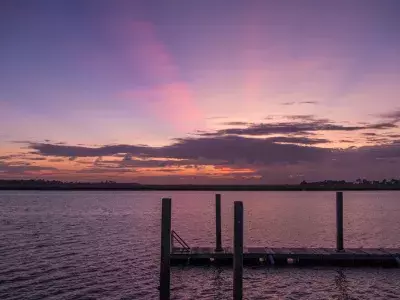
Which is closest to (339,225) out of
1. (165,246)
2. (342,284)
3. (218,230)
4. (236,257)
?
(342,284)

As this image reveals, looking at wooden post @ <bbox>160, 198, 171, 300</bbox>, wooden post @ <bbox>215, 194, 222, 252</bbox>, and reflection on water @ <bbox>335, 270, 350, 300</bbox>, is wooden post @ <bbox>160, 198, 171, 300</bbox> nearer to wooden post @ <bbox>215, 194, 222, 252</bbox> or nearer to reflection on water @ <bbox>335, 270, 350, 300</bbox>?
reflection on water @ <bbox>335, 270, 350, 300</bbox>

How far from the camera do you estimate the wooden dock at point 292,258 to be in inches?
1162

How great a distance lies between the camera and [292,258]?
29.8m

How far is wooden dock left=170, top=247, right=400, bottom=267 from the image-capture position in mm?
29516

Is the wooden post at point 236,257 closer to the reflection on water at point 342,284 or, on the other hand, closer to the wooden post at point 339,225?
the reflection on water at point 342,284

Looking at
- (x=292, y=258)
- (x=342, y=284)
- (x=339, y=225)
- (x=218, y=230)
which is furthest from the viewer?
(x=218, y=230)

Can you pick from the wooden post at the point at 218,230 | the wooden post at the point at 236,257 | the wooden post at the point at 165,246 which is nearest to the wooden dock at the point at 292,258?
the wooden post at the point at 218,230

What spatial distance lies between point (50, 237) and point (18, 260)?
1467 cm

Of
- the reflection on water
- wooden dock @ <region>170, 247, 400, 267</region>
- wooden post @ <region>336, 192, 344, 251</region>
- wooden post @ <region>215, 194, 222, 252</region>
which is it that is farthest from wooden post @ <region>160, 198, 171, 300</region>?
wooden post @ <region>336, 192, 344, 251</region>

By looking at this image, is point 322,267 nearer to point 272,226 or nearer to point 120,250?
point 120,250

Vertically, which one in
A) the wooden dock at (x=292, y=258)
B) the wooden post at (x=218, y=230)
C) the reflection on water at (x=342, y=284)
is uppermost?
the wooden post at (x=218, y=230)

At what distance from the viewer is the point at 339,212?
3161 centimetres

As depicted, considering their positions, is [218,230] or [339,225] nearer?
[339,225]

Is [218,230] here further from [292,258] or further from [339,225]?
[339,225]
